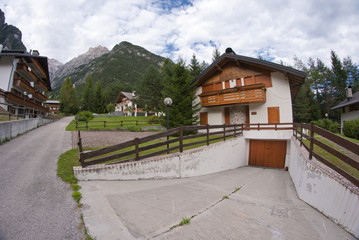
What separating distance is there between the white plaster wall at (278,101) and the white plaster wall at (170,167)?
262 inches

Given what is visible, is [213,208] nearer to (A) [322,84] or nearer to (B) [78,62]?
(A) [322,84]

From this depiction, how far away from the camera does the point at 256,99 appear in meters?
13.9

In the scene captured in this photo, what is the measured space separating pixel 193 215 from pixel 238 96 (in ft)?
43.3

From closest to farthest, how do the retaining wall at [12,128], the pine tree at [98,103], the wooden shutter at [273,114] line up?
the retaining wall at [12,128] < the wooden shutter at [273,114] < the pine tree at [98,103]

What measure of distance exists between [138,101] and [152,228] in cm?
2635

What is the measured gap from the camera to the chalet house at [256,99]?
12977mm

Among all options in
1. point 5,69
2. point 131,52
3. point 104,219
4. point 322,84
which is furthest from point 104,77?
point 104,219

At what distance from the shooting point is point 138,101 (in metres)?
27.9

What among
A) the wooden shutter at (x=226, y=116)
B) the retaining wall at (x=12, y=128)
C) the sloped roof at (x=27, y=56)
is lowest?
the retaining wall at (x=12, y=128)

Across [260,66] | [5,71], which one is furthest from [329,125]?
[5,71]

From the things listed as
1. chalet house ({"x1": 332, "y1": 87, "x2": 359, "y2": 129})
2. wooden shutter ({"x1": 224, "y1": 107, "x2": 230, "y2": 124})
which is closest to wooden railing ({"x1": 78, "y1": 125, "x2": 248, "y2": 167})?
wooden shutter ({"x1": 224, "y1": 107, "x2": 230, "y2": 124})

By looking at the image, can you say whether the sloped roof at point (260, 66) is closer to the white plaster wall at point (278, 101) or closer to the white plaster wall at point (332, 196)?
the white plaster wall at point (278, 101)

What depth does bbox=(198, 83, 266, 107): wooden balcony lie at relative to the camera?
1391cm

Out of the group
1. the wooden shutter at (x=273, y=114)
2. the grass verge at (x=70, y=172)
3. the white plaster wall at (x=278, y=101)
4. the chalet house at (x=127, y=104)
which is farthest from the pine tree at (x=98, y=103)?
the wooden shutter at (x=273, y=114)
